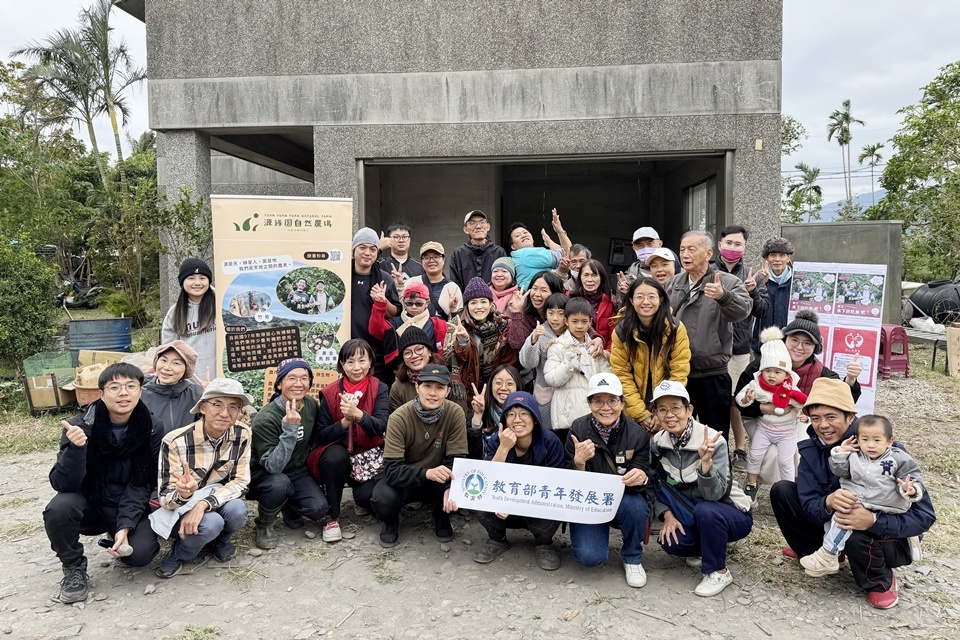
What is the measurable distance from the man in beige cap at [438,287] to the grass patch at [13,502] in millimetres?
3404

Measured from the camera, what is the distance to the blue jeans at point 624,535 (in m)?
3.48

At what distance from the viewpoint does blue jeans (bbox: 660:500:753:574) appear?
132 inches

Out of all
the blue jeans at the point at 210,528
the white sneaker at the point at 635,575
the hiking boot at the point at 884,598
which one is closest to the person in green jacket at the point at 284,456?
the blue jeans at the point at 210,528

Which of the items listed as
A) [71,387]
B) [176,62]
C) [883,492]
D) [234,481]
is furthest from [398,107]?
[883,492]

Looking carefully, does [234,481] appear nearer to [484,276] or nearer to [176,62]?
[484,276]

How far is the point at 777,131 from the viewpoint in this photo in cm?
753

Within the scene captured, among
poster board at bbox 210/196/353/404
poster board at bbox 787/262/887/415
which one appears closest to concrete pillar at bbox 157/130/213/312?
poster board at bbox 210/196/353/404

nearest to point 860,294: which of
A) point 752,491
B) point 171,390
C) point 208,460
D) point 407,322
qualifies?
point 752,491

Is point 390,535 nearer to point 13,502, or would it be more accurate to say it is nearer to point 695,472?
point 695,472

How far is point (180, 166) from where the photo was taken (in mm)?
8352

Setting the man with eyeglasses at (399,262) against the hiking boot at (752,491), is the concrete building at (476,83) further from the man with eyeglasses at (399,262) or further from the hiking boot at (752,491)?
the hiking boot at (752,491)

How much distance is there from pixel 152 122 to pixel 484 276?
5.37m

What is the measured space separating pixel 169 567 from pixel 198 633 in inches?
26.9

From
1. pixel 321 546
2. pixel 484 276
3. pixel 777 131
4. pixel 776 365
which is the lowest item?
pixel 321 546
